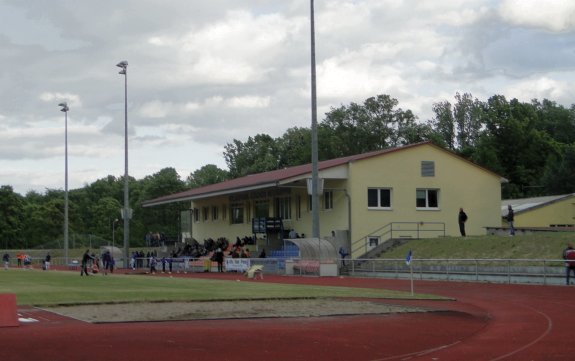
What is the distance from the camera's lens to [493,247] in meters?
42.4

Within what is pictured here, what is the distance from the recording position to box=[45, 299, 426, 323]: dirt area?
20141 mm

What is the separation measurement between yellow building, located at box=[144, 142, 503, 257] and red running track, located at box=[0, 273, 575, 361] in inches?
1286

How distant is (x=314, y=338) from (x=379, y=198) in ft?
134

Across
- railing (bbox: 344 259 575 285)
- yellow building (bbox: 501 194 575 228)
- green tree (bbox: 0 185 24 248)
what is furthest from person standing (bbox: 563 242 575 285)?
green tree (bbox: 0 185 24 248)

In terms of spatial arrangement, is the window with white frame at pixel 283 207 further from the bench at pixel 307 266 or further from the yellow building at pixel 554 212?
the yellow building at pixel 554 212

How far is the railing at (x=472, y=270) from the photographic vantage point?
34312 millimetres

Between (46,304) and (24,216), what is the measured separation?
318ft

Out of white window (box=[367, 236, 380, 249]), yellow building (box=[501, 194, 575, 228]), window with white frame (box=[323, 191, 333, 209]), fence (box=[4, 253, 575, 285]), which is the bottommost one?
fence (box=[4, 253, 575, 285])

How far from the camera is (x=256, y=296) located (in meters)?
26.8

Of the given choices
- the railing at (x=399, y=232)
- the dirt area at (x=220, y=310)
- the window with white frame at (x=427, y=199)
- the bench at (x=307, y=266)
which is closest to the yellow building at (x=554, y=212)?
the window with white frame at (x=427, y=199)

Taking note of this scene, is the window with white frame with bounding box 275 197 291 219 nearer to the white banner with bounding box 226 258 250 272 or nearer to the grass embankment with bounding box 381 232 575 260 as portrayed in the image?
the white banner with bounding box 226 258 250 272

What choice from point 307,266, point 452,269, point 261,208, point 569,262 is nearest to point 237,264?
point 307,266

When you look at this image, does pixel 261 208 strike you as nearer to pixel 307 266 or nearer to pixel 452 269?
pixel 307 266

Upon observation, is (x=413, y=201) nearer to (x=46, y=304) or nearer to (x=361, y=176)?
(x=361, y=176)
